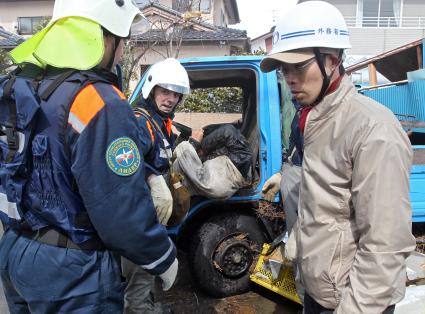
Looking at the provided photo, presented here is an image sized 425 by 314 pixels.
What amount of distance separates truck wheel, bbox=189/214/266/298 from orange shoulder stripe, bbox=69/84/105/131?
218 centimetres

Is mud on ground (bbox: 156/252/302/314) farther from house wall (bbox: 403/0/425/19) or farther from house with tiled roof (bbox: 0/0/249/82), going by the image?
house wall (bbox: 403/0/425/19)

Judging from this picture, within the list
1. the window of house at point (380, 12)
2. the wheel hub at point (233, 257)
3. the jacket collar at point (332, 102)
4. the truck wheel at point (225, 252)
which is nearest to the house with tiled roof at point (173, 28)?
the jacket collar at point (332, 102)

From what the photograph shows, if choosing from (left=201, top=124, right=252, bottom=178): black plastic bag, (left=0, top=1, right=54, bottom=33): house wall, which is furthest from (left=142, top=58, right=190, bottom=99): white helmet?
(left=0, top=1, right=54, bottom=33): house wall

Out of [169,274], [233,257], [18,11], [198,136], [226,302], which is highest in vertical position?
[18,11]

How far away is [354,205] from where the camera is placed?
4.47 ft

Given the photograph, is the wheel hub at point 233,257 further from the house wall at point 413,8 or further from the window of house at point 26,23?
the house wall at point 413,8

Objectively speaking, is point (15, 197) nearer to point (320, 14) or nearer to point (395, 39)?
point (320, 14)

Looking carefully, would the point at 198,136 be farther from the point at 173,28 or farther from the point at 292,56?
the point at 173,28

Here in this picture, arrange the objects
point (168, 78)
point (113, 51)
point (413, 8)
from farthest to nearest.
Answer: point (413, 8) < point (168, 78) < point (113, 51)

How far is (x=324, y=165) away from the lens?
146 cm

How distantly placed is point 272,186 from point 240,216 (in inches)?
18.0

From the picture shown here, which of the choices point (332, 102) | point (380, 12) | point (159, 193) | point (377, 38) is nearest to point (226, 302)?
point (159, 193)

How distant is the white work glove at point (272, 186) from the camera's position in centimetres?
315

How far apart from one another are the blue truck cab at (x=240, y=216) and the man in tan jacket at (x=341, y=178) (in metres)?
1.65
